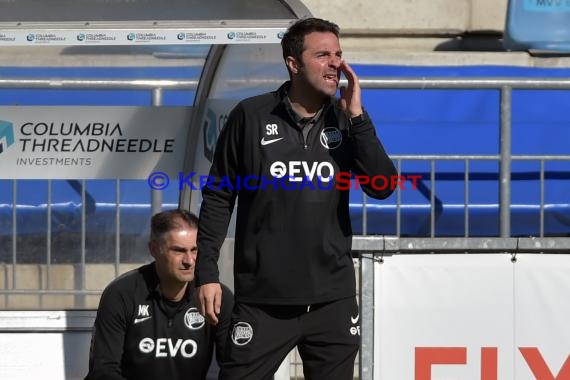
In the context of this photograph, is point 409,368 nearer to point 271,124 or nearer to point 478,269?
point 478,269

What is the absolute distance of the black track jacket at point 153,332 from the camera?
5.52 m

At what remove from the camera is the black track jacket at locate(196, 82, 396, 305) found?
4270mm

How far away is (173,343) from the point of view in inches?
220

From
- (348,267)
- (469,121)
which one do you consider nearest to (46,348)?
(348,267)

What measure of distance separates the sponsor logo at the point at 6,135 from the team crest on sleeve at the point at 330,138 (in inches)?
100

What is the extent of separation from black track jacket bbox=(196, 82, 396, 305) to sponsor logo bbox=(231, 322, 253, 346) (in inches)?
3.5

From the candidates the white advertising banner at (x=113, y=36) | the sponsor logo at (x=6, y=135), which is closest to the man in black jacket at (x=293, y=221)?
the white advertising banner at (x=113, y=36)

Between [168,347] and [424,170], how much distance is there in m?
2.39

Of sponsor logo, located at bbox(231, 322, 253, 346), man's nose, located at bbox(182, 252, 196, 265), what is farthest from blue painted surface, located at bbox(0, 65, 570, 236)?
sponsor logo, located at bbox(231, 322, 253, 346)

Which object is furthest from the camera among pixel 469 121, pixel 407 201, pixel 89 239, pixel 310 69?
pixel 469 121

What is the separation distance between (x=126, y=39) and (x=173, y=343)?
1.33 meters

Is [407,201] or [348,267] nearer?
[348,267]

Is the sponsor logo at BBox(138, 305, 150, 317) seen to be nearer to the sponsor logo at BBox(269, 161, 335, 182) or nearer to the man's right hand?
the man's right hand

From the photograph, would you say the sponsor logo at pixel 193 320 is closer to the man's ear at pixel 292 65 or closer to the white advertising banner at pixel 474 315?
the white advertising banner at pixel 474 315
